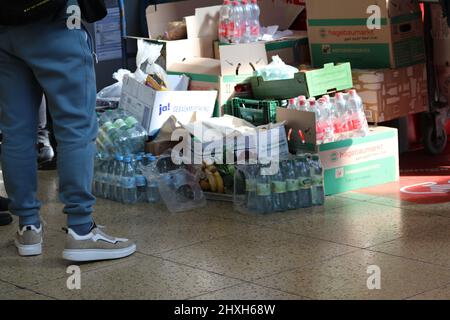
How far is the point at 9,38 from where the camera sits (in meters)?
3.40

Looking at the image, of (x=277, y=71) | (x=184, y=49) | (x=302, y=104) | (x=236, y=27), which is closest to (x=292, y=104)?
(x=302, y=104)

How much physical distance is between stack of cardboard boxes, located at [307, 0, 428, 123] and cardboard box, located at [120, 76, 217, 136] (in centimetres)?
77

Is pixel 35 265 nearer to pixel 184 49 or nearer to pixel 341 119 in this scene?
pixel 341 119

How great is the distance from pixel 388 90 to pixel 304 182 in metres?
0.96

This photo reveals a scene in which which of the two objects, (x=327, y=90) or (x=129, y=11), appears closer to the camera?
(x=327, y=90)

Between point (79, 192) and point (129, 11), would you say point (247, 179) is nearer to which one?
point (79, 192)

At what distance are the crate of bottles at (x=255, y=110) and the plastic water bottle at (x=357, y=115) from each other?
0.36m

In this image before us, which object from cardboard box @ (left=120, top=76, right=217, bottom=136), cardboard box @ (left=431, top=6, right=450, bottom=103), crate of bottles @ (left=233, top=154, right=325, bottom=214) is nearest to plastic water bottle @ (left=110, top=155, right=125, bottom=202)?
cardboard box @ (left=120, top=76, right=217, bottom=136)

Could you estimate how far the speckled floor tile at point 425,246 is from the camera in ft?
11.6

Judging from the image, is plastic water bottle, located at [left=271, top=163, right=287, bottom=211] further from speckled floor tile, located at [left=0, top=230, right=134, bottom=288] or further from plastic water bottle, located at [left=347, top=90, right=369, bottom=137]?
speckled floor tile, located at [left=0, top=230, right=134, bottom=288]

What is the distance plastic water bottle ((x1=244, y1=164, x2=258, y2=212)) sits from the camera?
4.33 meters

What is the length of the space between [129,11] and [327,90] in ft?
6.91
